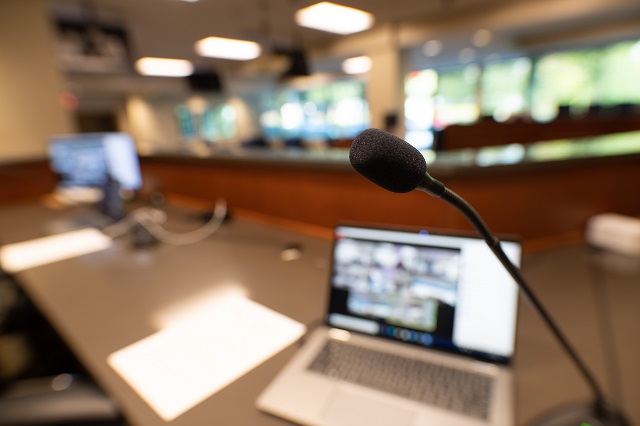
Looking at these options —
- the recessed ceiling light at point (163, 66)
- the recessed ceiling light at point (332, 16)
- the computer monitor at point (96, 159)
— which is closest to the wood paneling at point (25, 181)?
the computer monitor at point (96, 159)

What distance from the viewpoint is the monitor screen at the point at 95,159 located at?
1.93 metres

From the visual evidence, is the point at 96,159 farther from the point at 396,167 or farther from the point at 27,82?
the point at 396,167

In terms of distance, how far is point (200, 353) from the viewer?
0.70 m

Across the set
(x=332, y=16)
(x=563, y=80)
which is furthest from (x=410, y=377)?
(x=563, y=80)

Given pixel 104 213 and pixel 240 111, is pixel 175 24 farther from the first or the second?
pixel 240 111

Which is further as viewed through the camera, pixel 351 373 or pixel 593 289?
pixel 593 289

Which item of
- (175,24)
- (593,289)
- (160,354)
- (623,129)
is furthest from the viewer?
(175,24)

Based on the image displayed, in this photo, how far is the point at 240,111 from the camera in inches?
511

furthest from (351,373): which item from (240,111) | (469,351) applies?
(240,111)

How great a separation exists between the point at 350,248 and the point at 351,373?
0.87ft

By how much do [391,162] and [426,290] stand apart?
0.45m

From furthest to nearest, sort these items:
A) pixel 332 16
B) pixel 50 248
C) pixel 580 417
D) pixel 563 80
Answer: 1. pixel 563 80
2. pixel 332 16
3. pixel 50 248
4. pixel 580 417

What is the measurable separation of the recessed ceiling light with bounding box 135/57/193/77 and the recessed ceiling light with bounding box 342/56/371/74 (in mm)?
3842

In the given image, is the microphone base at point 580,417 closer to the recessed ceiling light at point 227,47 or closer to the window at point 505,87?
the recessed ceiling light at point 227,47
